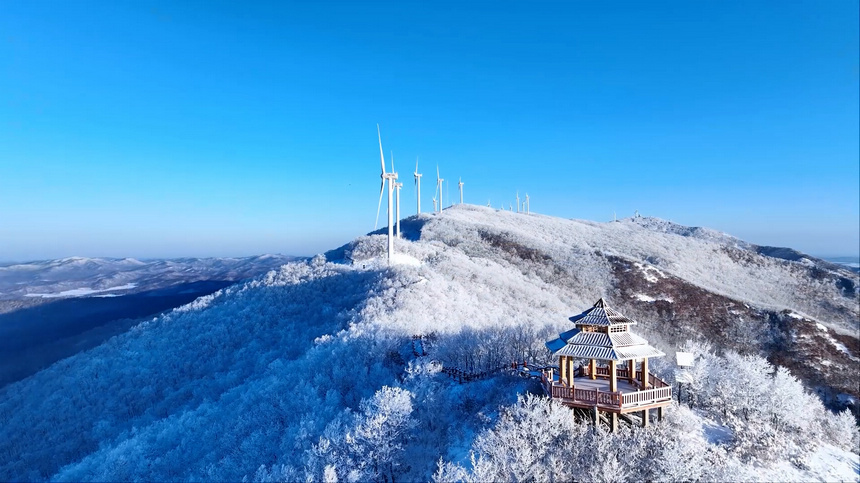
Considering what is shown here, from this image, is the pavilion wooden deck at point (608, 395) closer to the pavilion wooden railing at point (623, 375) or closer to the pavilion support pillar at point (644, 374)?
the pavilion wooden railing at point (623, 375)

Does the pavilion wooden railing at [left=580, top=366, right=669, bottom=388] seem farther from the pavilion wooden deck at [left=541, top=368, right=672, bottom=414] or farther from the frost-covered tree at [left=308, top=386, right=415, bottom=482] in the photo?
the frost-covered tree at [left=308, top=386, right=415, bottom=482]

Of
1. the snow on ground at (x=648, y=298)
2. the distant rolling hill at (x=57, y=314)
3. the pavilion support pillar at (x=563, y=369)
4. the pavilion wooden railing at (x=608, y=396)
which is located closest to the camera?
the pavilion wooden railing at (x=608, y=396)

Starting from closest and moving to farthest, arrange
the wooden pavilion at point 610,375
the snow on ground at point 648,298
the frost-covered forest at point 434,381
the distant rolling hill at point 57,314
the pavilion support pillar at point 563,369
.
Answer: the wooden pavilion at point 610,375 → the frost-covered forest at point 434,381 → the pavilion support pillar at point 563,369 → the snow on ground at point 648,298 → the distant rolling hill at point 57,314

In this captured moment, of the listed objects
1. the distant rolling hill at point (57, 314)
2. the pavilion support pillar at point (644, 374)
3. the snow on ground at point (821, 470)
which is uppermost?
the pavilion support pillar at point (644, 374)

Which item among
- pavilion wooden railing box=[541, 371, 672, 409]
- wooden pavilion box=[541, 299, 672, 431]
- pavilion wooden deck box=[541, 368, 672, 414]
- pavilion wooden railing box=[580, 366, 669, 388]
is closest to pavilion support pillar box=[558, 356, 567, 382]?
wooden pavilion box=[541, 299, 672, 431]

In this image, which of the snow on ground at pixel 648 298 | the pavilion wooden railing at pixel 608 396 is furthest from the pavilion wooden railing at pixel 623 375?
the snow on ground at pixel 648 298

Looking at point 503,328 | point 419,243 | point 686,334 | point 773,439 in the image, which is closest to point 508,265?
point 419,243

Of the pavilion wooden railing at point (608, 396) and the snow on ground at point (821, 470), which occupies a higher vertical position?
the pavilion wooden railing at point (608, 396)
